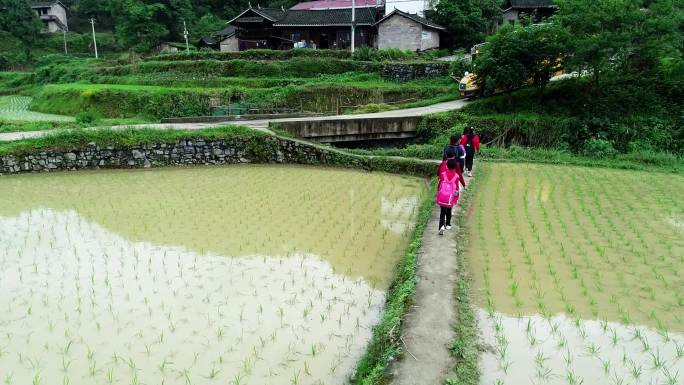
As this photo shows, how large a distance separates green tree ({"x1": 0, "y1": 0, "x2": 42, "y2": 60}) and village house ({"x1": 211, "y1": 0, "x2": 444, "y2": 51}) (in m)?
25.9

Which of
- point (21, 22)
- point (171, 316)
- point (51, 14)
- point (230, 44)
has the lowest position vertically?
point (171, 316)

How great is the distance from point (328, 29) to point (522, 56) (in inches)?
710

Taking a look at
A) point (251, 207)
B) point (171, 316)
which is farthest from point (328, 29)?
point (171, 316)

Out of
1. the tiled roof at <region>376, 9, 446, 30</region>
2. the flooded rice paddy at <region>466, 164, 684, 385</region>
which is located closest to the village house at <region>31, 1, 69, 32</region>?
the tiled roof at <region>376, 9, 446, 30</region>

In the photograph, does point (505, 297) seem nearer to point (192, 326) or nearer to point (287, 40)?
point (192, 326)

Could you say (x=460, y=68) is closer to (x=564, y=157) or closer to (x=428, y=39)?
(x=428, y=39)

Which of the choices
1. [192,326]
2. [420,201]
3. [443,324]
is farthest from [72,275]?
[420,201]

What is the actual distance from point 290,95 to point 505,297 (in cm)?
1782

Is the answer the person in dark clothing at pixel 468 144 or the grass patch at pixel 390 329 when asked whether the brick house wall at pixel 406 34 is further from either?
the grass patch at pixel 390 329

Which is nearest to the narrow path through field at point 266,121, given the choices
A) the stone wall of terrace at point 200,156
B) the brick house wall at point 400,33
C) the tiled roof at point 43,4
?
the stone wall of terrace at point 200,156

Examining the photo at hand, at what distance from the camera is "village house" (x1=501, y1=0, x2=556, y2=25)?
29.4 meters

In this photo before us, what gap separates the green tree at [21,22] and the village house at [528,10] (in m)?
44.9

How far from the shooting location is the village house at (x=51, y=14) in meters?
51.4

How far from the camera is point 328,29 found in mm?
30891
